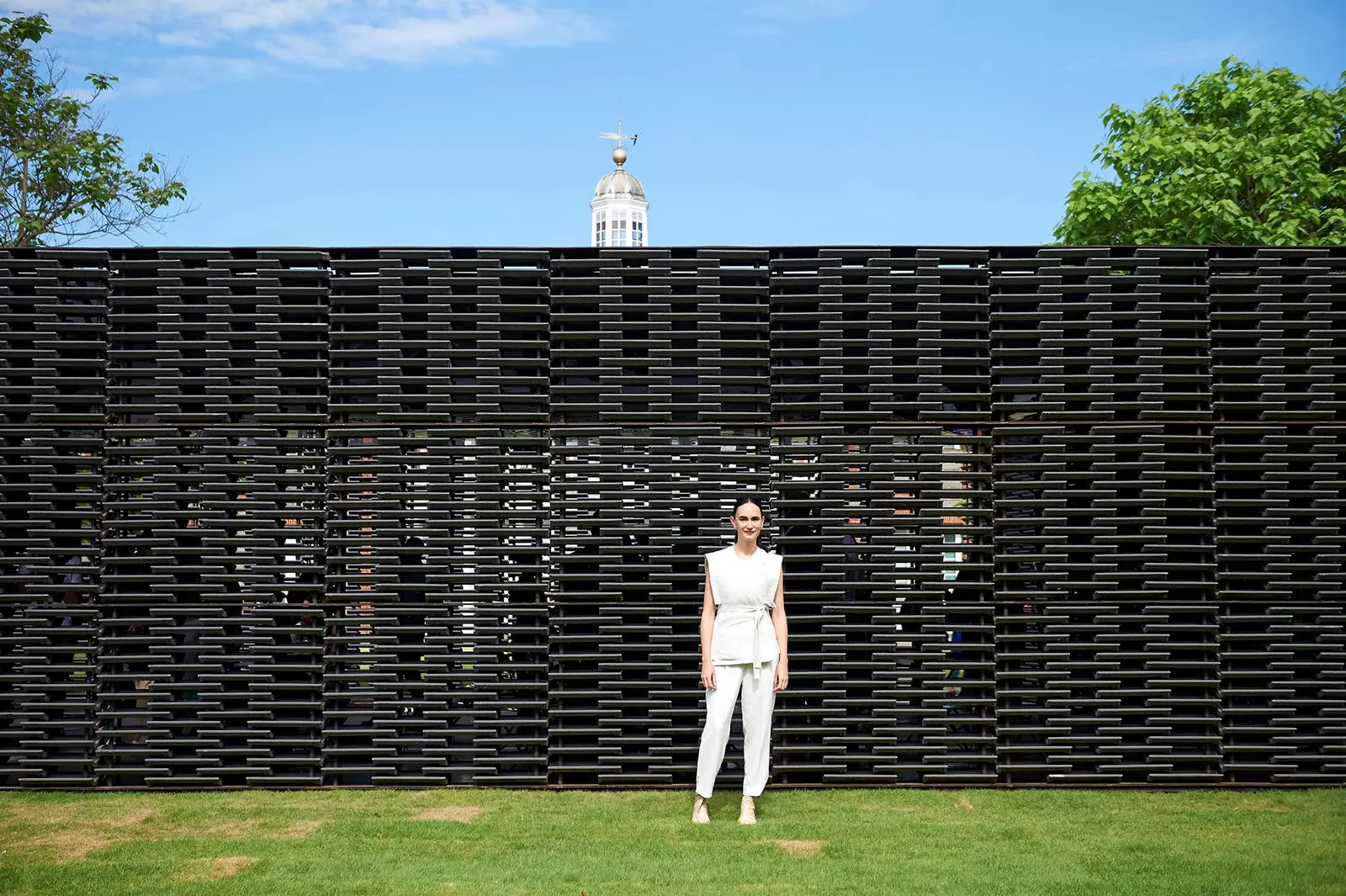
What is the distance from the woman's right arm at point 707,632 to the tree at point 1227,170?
1163 centimetres

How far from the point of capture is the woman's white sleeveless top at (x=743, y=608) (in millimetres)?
6684

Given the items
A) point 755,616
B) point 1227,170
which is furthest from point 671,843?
point 1227,170

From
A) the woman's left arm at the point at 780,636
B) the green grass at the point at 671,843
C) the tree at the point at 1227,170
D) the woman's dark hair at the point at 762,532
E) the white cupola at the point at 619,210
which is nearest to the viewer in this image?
the green grass at the point at 671,843

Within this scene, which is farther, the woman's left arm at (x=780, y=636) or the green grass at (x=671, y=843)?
Result: the woman's left arm at (x=780, y=636)

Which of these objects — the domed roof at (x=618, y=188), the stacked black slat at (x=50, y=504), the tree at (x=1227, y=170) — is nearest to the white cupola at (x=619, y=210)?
the domed roof at (x=618, y=188)

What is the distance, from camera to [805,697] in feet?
24.4

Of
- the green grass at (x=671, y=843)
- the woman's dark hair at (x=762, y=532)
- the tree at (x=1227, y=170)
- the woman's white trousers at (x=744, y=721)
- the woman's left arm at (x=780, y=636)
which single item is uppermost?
the tree at (x=1227, y=170)

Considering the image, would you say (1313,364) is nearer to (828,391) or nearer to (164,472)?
(828,391)

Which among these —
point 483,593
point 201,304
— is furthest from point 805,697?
point 201,304

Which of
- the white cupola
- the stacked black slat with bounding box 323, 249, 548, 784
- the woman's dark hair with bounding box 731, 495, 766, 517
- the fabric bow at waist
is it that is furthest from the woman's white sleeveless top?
the white cupola

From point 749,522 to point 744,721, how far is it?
1.18 m

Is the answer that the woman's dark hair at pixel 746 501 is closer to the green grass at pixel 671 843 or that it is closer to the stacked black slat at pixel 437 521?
the stacked black slat at pixel 437 521

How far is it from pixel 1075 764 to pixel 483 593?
158 inches

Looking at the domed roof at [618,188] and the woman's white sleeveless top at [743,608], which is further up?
the domed roof at [618,188]
